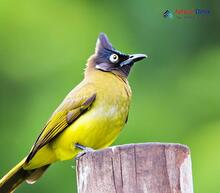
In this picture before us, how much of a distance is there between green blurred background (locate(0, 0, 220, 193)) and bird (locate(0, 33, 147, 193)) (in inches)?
64.2

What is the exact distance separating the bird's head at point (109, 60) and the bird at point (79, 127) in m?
0.23

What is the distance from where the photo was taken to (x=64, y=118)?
5.67 metres

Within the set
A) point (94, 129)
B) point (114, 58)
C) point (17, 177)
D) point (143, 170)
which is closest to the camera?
point (143, 170)

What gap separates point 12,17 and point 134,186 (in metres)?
5.55

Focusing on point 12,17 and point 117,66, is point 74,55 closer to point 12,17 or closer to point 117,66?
point 12,17

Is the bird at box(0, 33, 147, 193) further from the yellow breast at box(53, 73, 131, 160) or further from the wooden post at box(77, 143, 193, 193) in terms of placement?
the wooden post at box(77, 143, 193, 193)

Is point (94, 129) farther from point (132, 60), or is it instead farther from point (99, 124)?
point (132, 60)

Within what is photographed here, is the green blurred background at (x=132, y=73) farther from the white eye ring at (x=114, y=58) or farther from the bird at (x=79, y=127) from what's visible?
the bird at (x=79, y=127)

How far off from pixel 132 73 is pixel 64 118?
2467 millimetres

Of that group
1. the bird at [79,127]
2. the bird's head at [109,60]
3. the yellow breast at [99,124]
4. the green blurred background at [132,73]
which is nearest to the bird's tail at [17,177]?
the bird at [79,127]

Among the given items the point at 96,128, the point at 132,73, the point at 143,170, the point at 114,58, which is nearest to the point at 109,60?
the point at 114,58

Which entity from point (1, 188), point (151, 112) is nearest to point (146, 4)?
point (151, 112)

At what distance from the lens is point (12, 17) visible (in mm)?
9094

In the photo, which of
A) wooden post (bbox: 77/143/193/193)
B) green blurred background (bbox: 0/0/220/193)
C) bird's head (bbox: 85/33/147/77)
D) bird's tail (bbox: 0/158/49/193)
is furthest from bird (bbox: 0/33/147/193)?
green blurred background (bbox: 0/0/220/193)
